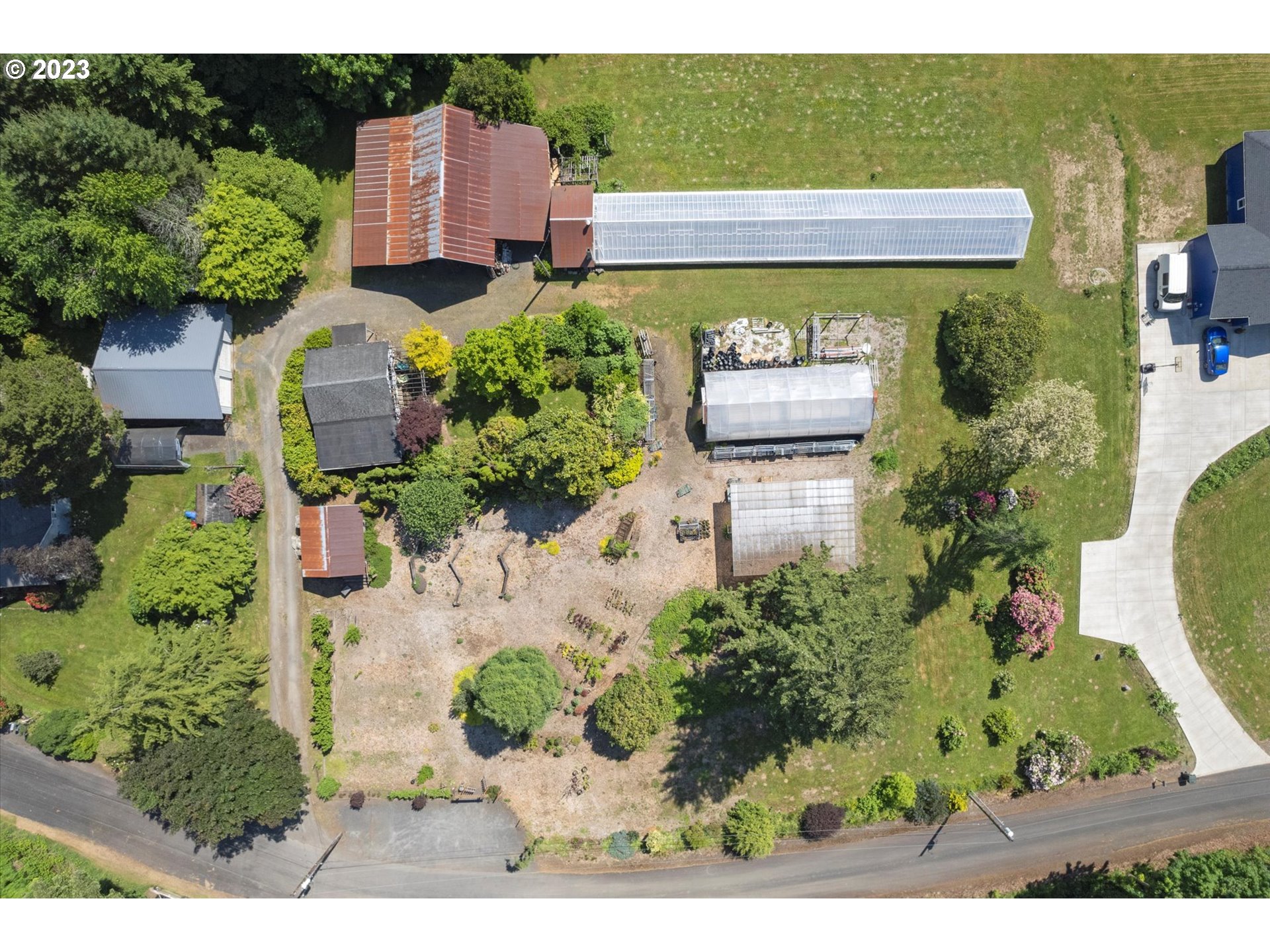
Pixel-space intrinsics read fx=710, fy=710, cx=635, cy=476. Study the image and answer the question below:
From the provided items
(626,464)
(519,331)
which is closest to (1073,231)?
(626,464)

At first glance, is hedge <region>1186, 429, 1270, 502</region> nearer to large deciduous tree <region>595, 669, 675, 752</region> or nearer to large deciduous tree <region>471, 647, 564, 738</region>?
large deciduous tree <region>595, 669, 675, 752</region>

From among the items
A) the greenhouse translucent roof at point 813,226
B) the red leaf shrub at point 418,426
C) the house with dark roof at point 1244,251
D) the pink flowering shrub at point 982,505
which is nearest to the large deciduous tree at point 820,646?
the pink flowering shrub at point 982,505

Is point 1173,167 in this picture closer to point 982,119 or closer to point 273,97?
point 982,119

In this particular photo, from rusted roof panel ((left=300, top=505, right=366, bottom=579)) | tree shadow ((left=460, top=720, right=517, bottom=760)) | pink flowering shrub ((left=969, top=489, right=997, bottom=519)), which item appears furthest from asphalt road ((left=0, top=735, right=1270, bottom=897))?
pink flowering shrub ((left=969, top=489, right=997, bottom=519))

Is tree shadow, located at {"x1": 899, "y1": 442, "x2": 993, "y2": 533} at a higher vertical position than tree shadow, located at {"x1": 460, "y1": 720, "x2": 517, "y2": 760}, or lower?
higher

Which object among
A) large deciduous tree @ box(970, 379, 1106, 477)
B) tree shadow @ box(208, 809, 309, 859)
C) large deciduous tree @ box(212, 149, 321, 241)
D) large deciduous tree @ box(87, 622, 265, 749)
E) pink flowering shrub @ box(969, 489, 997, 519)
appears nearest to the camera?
large deciduous tree @ box(970, 379, 1106, 477)

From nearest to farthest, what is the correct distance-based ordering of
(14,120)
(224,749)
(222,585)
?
(14,120) < (224,749) < (222,585)

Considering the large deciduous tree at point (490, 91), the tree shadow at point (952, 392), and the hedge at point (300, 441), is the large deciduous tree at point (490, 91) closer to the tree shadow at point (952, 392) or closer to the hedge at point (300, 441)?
the hedge at point (300, 441)
